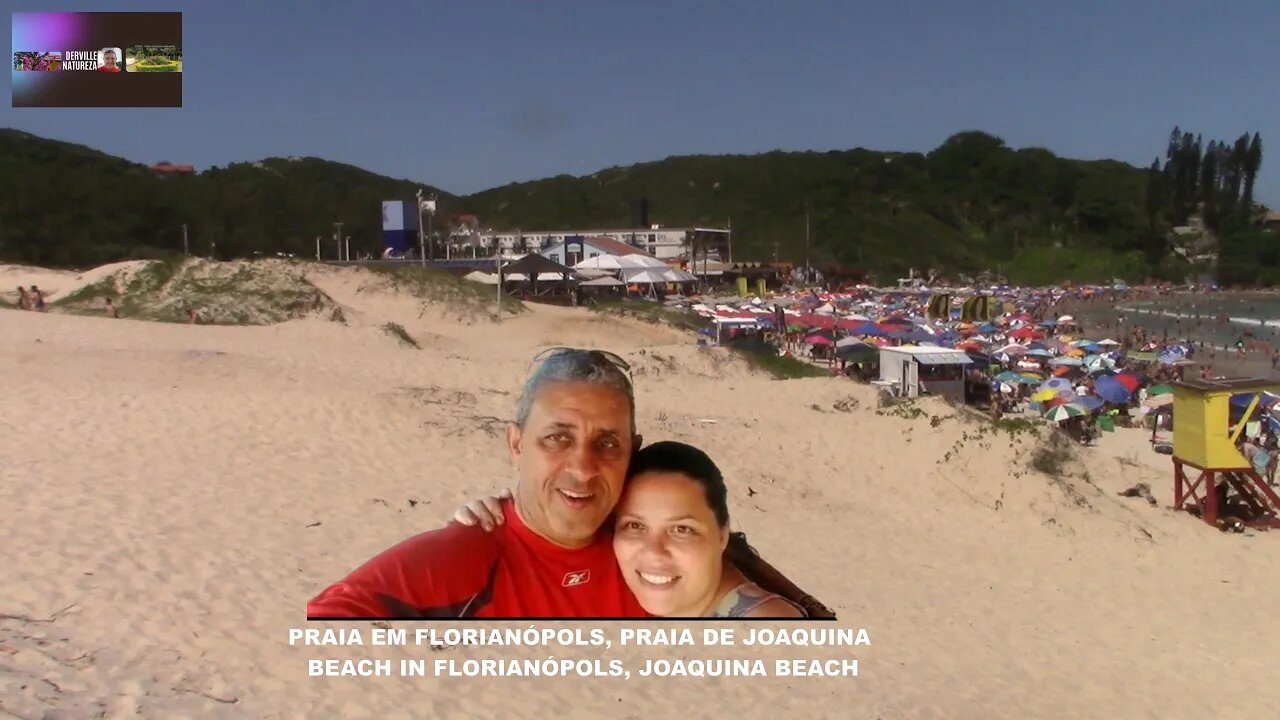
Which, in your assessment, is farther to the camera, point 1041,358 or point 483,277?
point 483,277

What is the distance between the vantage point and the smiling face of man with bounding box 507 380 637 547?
2381 millimetres

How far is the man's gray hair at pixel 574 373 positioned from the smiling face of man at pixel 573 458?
0.5 inches

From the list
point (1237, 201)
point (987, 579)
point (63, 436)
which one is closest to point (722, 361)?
point (987, 579)

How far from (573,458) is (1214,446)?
11.9m

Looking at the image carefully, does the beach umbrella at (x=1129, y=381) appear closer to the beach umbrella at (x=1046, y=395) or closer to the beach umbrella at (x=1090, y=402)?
the beach umbrella at (x=1090, y=402)

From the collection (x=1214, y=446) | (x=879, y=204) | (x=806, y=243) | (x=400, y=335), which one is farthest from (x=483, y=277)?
(x=879, y=204)

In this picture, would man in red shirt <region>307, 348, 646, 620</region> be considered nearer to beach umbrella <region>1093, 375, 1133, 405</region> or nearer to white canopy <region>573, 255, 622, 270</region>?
beach umbrella <region>1093, 375, 1133, 405</region>

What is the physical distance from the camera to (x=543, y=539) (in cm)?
246

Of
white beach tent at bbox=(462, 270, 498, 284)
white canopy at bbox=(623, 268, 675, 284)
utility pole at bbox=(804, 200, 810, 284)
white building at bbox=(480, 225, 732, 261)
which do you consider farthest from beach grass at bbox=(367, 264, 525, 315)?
utility pole at bbox=(804, 200, 810, 284)

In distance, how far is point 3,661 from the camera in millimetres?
3736

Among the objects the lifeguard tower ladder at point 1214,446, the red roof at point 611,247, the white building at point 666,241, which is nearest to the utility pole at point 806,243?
the white building at point 666,241

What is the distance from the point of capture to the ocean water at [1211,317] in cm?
4847

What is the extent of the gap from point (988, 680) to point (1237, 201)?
121m

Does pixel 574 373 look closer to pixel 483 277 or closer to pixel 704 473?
pixel 704 473
